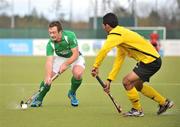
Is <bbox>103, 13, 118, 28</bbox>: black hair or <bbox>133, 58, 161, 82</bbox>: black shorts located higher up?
<bbox>103, 13, 118, 28</bbox>: black hair

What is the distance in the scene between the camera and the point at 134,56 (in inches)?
364

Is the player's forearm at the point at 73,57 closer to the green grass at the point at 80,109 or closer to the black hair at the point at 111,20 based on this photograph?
the green grass at the point at 80,109

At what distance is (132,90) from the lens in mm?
9164

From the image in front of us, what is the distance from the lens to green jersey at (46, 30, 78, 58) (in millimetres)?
10516

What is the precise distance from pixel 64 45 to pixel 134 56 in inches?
69.3

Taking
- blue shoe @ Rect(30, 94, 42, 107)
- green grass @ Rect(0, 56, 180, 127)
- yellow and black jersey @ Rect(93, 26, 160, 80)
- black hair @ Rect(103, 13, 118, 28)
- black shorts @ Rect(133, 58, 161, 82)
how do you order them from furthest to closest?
blue shoe @ Rect(30, 94, 42, 107)
black shorts @ Rect(133, 58, 161, 82)
black hair @ Rect(103, 13, 118, 28)
yellow and black jersey @ Rect(93, 26, 160, 80)
green grass @ Rect(0, 56, 180, 127)

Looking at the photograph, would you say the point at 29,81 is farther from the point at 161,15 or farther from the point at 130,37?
the point at 161,15

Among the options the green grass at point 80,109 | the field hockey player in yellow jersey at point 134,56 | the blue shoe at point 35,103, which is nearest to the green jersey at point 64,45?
the blue shoe at point 35,103

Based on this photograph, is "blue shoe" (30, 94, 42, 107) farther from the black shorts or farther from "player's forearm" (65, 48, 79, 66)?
the black shorts

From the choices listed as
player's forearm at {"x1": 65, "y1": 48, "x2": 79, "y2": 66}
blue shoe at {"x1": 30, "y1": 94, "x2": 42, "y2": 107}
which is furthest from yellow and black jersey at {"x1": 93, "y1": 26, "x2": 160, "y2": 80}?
blue shoe at {"x1": 30, "y1": 94, "x2": 42, "y2": 107}

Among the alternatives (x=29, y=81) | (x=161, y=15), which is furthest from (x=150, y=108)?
(x=161, y=15)

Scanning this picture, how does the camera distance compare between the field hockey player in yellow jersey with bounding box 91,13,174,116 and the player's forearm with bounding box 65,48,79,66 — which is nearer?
the field hockey player in yellow jersey with bounding box 91,13,174,116

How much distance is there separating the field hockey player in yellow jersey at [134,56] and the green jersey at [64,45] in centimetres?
140

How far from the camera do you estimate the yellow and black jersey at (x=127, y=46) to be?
8.74 meters
